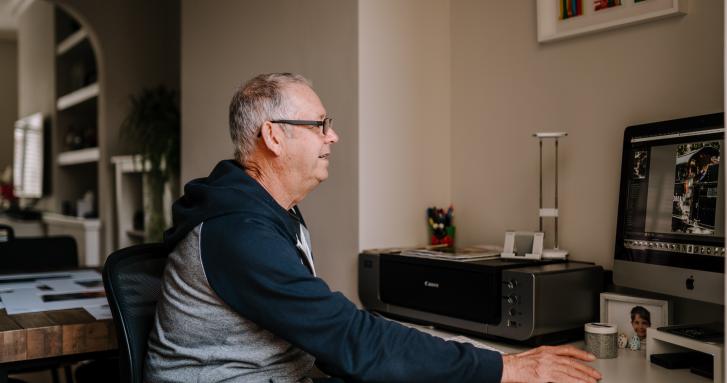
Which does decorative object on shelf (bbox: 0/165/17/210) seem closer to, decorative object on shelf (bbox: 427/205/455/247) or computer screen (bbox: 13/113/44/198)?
computer screen (bbox: 13/113/44/198)

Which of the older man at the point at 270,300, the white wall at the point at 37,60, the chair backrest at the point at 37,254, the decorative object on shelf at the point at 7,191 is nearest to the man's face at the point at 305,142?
the older man at the point at 270,300

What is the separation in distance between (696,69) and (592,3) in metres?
0.41

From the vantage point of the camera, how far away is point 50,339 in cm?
178

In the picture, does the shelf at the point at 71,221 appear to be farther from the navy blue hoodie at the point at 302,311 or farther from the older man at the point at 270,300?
the navy blue hoodie at the point at 302,311

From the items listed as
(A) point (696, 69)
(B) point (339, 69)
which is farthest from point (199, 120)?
(A) point (696, 69)

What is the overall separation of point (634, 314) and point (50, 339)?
1.50 metres

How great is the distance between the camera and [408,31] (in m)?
2.58

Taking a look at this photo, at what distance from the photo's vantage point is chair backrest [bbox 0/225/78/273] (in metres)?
3.01

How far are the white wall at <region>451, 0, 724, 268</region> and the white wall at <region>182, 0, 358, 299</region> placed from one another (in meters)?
0.44

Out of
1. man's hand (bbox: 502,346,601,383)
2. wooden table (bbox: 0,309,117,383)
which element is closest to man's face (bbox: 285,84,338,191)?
man's hand (bbox: 502,346,601,383)

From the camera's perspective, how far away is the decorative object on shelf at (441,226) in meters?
2.59

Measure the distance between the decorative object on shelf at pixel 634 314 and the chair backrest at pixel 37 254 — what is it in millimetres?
2122

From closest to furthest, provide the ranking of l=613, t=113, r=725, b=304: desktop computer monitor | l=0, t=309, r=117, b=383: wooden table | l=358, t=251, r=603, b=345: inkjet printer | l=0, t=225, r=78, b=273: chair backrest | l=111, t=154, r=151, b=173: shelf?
1. l=613, t=113, r=725, b=304: desktop computer monitor
2. l=0, t=309, r=117, b=383: wooden table
3. l=358, t=251, r=603, b=345: inkjet printer
4. l=0, t=225, r=78, b=273: chair backrest
5. l=111, t=154, r=151, b=173: shelf

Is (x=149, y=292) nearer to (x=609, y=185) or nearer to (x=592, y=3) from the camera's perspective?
(x=609, y=185)
